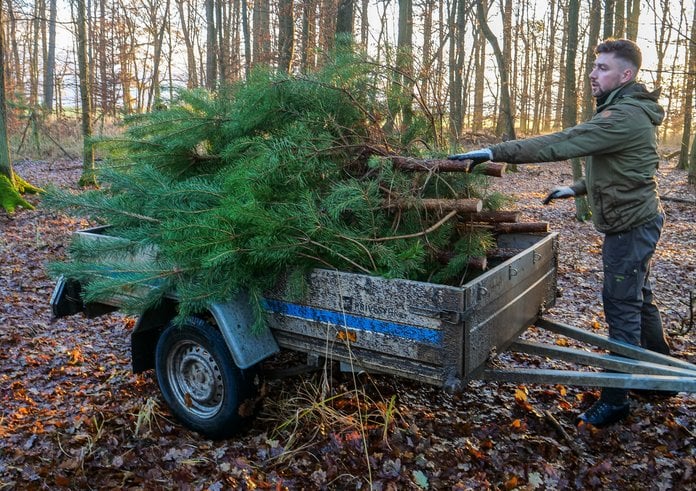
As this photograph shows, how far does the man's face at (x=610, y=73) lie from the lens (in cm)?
372

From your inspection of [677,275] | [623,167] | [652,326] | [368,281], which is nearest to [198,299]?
[368,281]

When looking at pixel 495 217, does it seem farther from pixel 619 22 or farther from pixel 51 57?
pixel 51 57

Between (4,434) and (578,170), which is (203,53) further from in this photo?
(4,434)

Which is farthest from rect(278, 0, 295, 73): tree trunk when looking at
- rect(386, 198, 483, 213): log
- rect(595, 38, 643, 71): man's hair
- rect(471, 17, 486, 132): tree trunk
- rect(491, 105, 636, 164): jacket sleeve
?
rect(471, 17, 486, 132): tree trunk

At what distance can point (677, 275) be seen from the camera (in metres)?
7.41

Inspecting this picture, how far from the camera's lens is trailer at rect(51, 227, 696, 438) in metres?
2.97

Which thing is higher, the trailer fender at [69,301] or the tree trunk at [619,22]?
the tree trunk at [619,22]

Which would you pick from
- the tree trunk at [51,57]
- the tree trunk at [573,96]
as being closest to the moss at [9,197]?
the tree trunk at [573,96]

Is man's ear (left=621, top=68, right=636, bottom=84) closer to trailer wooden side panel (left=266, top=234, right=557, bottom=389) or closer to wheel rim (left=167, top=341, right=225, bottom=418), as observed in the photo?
trailer wooden side panel (left=266, top=234, right=557, bottom=389)

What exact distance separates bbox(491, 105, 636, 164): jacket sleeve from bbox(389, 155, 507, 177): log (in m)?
0.15

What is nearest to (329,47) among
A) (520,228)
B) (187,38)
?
(520,228)

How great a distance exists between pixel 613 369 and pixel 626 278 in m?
0.61

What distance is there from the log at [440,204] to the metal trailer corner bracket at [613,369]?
0.94m

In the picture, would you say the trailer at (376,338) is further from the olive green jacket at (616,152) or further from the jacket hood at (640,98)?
the jacket hood at (640,98)
